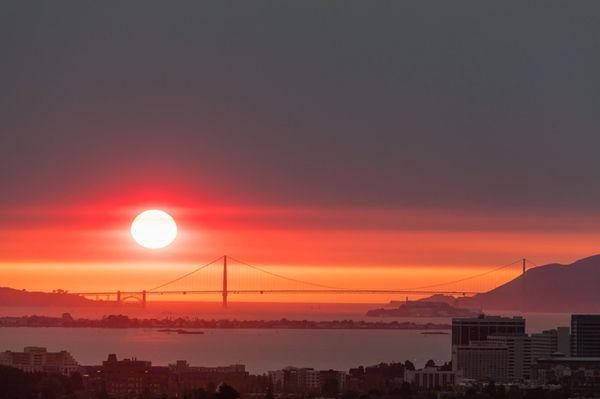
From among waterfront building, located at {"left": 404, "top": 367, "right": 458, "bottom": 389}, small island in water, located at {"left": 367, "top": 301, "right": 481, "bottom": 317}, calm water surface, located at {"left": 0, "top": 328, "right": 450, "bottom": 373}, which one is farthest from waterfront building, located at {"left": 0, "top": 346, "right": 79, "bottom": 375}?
small island in water, located at {"left": 367, "top": 301, "right": 481, "bottom": 317}

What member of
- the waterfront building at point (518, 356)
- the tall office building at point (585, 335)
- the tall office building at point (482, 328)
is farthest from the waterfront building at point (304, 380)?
the tall office building at point (482, 328)

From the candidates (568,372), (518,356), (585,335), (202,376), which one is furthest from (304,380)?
(585,335)

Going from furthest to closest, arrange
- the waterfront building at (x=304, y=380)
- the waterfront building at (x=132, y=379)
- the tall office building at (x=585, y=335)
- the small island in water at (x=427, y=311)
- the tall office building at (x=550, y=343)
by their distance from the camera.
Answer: the small island in water at (x=427, y=311) → the tall office building at (x=585, y=335) → the tall office building at (x=550, y=343) → the waterfront building at (x=304, y=380) → the waterfront building at (x=132, y=379)

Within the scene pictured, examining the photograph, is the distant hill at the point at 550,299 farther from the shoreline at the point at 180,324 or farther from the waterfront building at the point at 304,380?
the waterfront building at the point at 304,380

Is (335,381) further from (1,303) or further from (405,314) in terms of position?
(1,303)

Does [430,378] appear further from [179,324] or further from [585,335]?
[179,324]

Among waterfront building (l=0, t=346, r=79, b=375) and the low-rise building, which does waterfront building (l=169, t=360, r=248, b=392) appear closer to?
waterfront building (l=0, t=346, r=79, b=375)

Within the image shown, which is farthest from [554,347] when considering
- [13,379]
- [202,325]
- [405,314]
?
[405,314]
